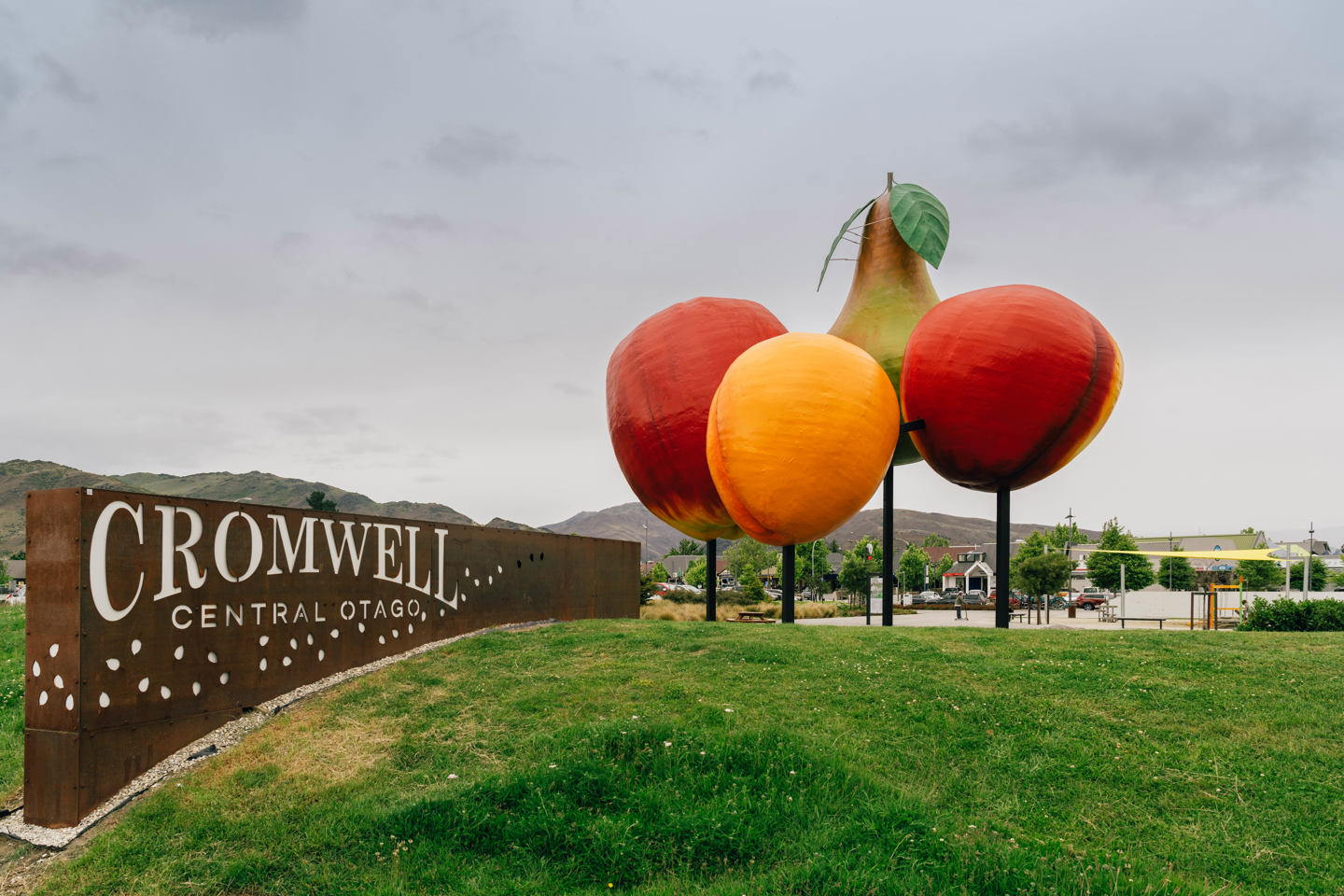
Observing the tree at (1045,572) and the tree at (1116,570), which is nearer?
the tree at (1045,572)

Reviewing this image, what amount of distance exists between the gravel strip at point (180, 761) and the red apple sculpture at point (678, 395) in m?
5.35

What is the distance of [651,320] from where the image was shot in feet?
48.1

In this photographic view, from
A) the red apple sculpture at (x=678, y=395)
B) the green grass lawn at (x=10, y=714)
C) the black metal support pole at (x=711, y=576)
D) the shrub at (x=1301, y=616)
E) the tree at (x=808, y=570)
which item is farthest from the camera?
the tree at (x=808, y=570)

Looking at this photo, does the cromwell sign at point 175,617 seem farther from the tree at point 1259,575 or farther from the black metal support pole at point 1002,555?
the tree at point 1259,575

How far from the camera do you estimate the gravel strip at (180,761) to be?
22.5ft

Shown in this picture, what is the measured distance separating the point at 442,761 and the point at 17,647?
40.0 feet

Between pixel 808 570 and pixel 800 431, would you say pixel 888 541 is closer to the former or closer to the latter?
pixel 800 431

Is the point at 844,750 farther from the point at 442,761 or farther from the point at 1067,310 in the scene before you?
the point at 1067,310

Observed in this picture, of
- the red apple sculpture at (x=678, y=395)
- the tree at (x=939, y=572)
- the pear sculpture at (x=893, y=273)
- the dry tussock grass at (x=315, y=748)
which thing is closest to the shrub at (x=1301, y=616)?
the pear sculpture at (x=893, y=273)

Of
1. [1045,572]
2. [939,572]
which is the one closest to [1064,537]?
[939,572]

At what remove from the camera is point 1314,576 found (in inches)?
2566

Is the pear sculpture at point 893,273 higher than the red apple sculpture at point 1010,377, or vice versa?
the pear sculpture at point 893,273

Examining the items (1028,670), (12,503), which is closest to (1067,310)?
(1028,670)

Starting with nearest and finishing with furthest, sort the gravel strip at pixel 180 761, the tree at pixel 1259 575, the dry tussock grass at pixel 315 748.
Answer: the gravel strip at pixel 180 761 → the dry tussock grass at pixel 315 748 → the tree at pixel 1259 575
